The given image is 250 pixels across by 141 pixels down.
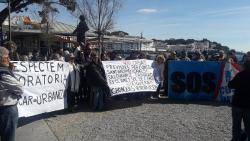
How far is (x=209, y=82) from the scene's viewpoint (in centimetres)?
1396

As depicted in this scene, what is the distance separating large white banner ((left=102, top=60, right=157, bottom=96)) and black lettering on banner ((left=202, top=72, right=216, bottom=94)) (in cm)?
158

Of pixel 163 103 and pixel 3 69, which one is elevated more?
pixel 3 69

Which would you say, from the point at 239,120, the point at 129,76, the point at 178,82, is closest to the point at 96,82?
the point at 129,76

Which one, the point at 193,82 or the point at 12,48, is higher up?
the point at 12,48

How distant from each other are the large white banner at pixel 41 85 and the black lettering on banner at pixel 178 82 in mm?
3981

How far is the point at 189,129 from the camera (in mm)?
9297

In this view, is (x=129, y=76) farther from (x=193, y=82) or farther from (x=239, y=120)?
(x=239, y=120)

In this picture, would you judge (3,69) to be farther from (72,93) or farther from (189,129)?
(72,93)

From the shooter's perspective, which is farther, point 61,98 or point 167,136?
point 61,98

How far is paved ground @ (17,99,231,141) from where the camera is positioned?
864 cm

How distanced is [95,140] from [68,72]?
11.1 feet

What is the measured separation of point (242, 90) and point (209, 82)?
6400 mm

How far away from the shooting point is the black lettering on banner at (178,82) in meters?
14.0

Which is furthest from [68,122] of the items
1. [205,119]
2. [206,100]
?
[206,100]
